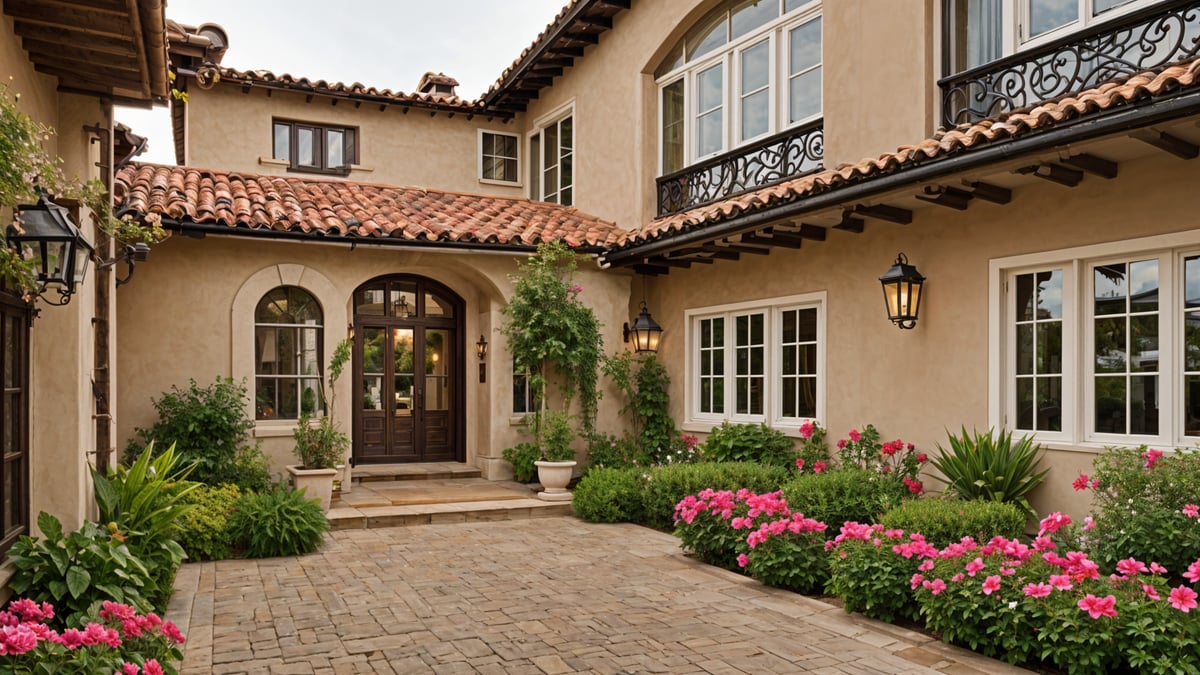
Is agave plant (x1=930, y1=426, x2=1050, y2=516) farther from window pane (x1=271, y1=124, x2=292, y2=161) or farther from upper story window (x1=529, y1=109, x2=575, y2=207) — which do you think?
window pane (x1=271, y1=124, x2=292, y2=161)

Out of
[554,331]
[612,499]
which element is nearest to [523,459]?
[554,331]

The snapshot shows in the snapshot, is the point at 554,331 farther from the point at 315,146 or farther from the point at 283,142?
the point at 283,142

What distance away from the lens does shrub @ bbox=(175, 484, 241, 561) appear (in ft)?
28.0

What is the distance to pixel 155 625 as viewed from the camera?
16.2 ft

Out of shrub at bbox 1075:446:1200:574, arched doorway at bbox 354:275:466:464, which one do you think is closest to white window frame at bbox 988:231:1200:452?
shrub at bbox 1075:446:1200:574

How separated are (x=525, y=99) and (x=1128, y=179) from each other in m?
11.5

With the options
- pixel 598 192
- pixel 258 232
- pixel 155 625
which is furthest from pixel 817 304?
pixel 155 625

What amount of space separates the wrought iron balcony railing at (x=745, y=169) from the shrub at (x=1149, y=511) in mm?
5011

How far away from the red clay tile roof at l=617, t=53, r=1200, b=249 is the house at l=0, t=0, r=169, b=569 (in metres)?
5.68

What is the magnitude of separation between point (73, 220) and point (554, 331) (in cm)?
702

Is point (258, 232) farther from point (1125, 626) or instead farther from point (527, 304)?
point (1125, 626)

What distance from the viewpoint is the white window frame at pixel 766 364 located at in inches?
410

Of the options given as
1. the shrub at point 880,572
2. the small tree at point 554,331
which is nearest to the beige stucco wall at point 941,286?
the shrub at point 880,572

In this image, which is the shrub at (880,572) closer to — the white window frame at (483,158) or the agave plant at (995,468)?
the agave plant at (995,468)
